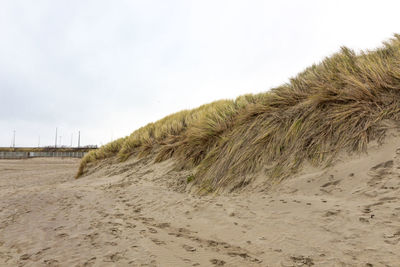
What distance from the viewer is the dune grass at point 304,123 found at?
307 centimetres

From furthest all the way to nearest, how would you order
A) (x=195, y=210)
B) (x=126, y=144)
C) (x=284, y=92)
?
1. (x=126, y=144)
2. (x=284, y=92)
3. (x=195, y=210)

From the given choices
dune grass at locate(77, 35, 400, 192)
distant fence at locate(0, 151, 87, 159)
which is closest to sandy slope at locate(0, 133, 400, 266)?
dune grass at locate(77, 35, 400, 192)

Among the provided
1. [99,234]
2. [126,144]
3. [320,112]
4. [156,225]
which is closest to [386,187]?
[320,112]

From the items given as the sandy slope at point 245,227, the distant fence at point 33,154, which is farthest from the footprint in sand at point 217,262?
the distant fence at point 33,154

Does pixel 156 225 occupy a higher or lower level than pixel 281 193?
lower

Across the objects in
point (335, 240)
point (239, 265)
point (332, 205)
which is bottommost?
point (239, 265)

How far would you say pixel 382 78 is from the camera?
10.7 ft

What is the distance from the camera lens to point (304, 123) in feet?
11.7

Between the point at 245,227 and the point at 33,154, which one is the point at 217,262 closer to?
the point at 245,227

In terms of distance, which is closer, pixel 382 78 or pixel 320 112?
pixel 382 78

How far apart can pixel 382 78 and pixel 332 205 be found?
6.91 feet

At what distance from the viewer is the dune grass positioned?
307 cm

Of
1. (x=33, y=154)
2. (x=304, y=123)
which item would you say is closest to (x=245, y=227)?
(x=304, y=123)

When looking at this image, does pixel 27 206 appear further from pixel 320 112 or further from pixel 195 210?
pixel 320 112
